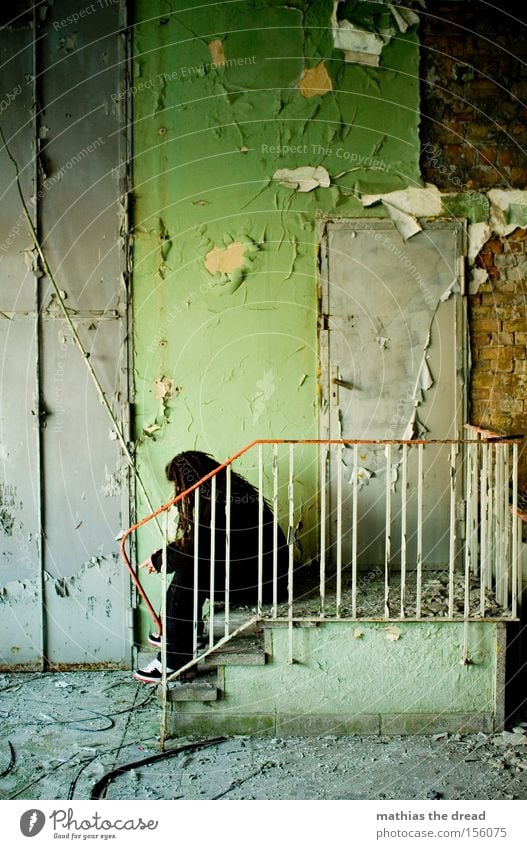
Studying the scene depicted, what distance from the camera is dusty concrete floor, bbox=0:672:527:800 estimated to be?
298 centimetres

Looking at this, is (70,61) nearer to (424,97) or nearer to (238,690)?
(424,97)

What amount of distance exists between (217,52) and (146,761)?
140 inches

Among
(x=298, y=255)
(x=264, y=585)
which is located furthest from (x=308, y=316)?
(x=264, y=585)

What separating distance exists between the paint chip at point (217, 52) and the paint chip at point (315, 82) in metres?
0.45

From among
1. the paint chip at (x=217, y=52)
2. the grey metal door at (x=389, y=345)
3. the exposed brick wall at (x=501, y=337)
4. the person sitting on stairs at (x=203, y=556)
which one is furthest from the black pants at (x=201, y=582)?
the paint chip at (x=217, y=52)

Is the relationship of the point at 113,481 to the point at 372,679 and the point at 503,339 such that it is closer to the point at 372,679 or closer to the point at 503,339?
the point at 372,679

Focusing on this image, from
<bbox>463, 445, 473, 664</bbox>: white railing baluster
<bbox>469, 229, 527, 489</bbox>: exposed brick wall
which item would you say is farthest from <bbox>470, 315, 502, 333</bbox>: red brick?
<bbox>463, 445, 473, 664</bbox>: white railing baluster

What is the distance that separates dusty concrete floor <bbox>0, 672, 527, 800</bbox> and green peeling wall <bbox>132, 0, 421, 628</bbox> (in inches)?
44.4

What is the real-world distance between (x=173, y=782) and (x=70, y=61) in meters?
3.66

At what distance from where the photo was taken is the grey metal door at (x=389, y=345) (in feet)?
13.9

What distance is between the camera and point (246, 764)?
3.19 m

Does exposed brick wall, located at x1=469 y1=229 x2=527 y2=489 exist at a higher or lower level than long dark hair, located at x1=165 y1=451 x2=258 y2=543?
higher

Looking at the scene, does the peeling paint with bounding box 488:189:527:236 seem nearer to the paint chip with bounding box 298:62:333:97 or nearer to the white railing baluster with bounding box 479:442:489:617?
the paint chip with bounding box 298:62:333:97
